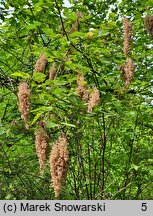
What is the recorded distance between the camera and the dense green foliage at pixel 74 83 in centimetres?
366

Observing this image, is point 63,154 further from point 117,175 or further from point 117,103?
point 117,175

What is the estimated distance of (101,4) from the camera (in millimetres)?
6336

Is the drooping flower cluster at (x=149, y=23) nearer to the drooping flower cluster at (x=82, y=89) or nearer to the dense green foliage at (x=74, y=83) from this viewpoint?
the dense green foliage at (x=74, y=83)

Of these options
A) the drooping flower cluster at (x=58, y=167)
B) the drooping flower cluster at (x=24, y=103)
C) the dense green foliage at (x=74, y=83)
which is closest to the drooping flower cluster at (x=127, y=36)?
the dense green foliage at (x=74, y=83)

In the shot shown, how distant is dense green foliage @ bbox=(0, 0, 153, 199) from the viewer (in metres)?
3.66

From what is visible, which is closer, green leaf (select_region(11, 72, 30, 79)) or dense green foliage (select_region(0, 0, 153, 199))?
green leaf (select_region(11, 72, 30, 79))

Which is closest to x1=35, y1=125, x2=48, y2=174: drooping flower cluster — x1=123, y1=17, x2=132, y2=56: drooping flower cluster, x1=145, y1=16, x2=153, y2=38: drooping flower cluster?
x1=123, y1=17, x2=132, y2=56: drooping flower cluster

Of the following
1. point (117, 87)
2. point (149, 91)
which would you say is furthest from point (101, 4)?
point (117, 87)

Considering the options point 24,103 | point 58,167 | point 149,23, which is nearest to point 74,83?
point 149,23

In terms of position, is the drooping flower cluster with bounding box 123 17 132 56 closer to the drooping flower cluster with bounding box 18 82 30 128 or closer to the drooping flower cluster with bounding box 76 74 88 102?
the drooping flower cluster with bounding box 76 74 88 102

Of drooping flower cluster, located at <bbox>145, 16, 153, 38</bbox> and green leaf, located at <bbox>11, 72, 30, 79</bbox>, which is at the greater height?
drooping flower cluster, located at <bbox>145, 16, 153, 38</bbox>

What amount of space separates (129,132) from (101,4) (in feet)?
7.55

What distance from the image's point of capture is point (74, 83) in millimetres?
4211

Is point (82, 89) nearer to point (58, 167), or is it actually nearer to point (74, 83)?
point (74, 83)
